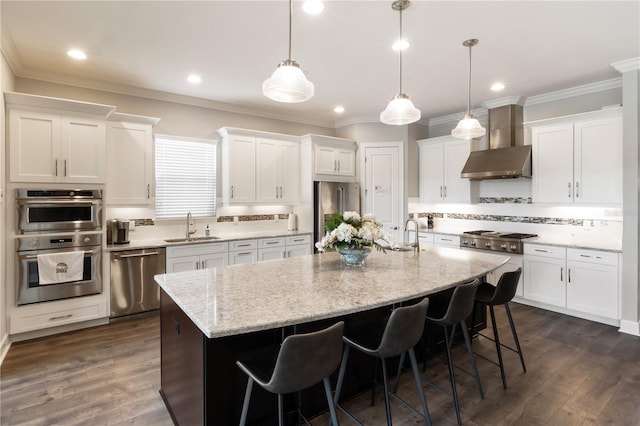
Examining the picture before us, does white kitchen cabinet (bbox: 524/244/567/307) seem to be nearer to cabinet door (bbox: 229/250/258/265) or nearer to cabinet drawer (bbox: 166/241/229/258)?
cabinet door (bbox: 229/250/258/265)

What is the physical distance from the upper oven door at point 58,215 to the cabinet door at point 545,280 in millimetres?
5261

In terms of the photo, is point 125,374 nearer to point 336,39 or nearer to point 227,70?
point 227,70

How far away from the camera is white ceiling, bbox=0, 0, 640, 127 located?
257 cm

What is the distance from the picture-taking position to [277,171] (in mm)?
5238

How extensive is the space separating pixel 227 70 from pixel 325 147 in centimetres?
215

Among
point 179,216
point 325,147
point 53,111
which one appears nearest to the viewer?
point 53,111

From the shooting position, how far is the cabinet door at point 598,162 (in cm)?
381

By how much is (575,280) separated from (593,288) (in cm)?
18

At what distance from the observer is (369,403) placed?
2.31m

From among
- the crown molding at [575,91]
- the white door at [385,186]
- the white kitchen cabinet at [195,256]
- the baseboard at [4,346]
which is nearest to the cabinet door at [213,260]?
the white kitchen cabinet at [195,256]

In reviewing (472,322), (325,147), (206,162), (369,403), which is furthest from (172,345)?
(325,147)

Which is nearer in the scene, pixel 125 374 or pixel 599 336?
pixel 125 374

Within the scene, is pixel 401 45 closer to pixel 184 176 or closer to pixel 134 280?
pixel 184 176

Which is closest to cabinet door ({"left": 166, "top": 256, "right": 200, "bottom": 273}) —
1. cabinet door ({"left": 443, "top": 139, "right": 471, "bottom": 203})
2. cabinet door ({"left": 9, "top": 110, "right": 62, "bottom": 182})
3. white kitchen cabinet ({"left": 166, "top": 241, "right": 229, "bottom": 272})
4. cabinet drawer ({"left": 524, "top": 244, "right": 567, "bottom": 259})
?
white kitchen cabinet ({"left": 166, "top": 241, "right": 229, "bottom": 272})
